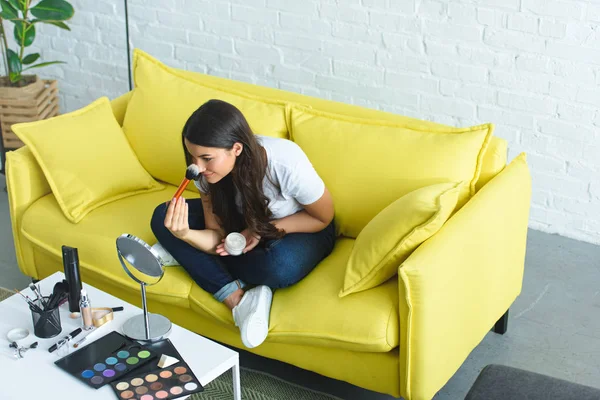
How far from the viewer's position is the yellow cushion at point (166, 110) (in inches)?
107

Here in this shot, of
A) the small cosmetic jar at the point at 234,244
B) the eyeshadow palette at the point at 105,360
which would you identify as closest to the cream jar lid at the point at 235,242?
the small cosmetic jar at the point at 234,244

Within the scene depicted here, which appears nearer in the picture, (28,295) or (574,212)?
(28,295)

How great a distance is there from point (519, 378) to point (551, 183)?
1.55m

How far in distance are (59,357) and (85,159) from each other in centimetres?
90

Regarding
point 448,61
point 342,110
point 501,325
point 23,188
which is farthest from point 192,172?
point 448,61

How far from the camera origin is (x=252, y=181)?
227 centimetres

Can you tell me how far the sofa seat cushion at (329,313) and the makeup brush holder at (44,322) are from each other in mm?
425

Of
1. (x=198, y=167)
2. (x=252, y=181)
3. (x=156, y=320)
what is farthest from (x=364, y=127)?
(x=156, y=320)

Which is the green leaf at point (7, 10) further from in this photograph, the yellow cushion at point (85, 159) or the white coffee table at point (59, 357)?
the white coffee table at point (59, 357)

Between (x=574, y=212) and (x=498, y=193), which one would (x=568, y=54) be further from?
(x=498, y=193)

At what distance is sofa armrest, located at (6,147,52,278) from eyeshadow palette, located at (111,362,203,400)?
1045 mm

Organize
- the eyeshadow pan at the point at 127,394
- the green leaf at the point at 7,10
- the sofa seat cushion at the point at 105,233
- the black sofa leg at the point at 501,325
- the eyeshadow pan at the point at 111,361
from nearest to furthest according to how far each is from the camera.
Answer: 1. the eyeshadow pan at the point at 127,394
2. the eyeshadow pan at the point at 111,361
3. the sofa seat cushion at the point at 105,233
4. the black sofa leg at the point at 501,325
5. the green leaf at the point at 7,10

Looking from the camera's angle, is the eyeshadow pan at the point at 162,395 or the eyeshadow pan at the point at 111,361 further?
the eyeshadow pan at the point at 111,361

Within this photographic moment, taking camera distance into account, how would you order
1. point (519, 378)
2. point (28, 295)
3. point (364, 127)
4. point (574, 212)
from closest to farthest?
point (519, 378) → point (28, 295) → point (364, 127) → point (574, 212)
